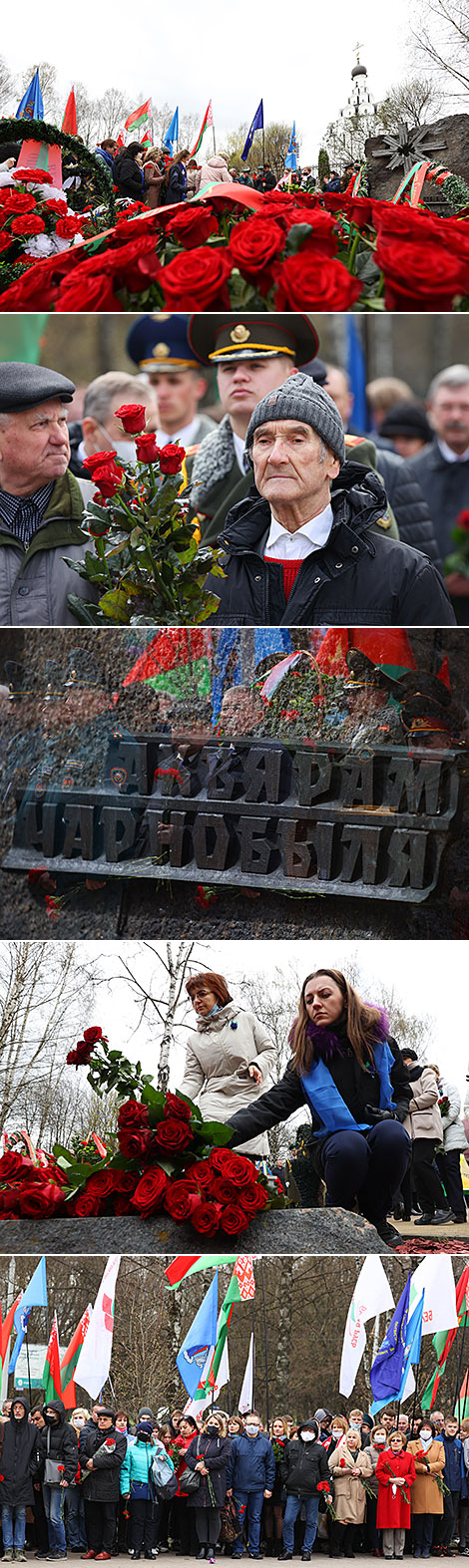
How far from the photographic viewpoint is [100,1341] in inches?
284

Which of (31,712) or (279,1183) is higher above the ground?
(31,712)

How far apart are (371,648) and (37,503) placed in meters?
2.04

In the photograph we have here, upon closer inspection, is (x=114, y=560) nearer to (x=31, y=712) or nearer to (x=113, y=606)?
(x=113, y=606)

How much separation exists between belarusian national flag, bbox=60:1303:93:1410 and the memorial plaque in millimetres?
2255

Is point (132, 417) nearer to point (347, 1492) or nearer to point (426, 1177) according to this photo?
point (426, 1177)

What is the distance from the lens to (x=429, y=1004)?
784cm

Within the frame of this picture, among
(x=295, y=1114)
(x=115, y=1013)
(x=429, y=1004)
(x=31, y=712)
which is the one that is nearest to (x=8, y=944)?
(x=115, y=1013)

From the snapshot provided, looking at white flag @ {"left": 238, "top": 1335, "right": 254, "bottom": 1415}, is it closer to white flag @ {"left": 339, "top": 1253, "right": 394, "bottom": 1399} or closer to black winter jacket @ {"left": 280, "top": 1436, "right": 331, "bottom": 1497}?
black winter jacket @ {"left": 280, "top": 1436, "right": 331, "bottom": 1497}

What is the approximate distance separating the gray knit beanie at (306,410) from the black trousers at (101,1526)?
17.5 ft

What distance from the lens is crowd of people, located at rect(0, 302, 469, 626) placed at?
7750 millimetres

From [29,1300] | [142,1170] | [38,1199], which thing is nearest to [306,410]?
[142,1170]

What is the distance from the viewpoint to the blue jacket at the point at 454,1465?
7078mm

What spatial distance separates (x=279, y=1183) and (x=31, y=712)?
2.78m

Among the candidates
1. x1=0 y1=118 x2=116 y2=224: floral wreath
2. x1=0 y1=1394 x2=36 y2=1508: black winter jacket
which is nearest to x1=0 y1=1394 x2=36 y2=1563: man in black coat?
x1=0 y1=1394 x2=36 y2=1508: black winter jacket
